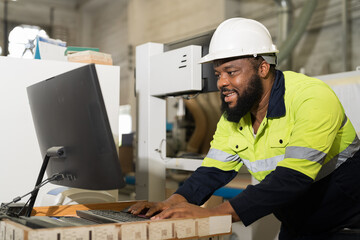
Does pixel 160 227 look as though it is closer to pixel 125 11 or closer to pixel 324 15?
pixel 324 15

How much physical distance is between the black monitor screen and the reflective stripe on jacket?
1.67 feet

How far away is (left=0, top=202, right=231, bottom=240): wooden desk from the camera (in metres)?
0.96

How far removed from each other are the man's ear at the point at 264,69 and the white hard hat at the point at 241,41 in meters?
0.02

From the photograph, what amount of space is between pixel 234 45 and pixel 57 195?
98 cm

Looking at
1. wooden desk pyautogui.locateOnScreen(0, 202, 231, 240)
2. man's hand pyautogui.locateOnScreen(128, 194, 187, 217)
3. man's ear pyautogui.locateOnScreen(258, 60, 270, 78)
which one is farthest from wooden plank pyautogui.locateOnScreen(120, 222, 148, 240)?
man's ear pyautogui.locateOnScreen(258, 60, 270, 78)

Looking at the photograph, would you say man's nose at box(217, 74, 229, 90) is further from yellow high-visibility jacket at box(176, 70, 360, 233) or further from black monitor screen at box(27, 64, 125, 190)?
black monitor screen at box(27, 64, 125, 190)

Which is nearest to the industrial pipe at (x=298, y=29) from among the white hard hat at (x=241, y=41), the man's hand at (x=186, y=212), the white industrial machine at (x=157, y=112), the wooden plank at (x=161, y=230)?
the white industrial machine at (x=157, y=112)

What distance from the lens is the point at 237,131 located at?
1.65 metres

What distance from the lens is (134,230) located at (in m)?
1.03

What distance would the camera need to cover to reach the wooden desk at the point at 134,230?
3.15 ft

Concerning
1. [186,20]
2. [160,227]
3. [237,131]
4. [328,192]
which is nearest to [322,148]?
[328,192]

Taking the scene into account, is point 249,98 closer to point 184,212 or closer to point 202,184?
point 202,184

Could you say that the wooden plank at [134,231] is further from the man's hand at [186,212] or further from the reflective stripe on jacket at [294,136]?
the reflective stripe on jacket at [294,136]

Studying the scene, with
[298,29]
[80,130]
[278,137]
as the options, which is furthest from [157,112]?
[298,29]
